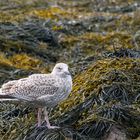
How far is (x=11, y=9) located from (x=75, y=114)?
8.80 meters

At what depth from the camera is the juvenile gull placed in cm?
793

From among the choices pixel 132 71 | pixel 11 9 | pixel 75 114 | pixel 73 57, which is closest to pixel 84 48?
pixel 73 57

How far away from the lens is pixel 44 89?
8.02 meters

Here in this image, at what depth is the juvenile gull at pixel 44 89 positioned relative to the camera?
7934 mm

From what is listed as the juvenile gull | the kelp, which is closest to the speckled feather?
the juvenile gull

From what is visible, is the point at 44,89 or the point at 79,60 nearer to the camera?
the point at 44,89

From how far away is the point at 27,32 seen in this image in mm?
14242

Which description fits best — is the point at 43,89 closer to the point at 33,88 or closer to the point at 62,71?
the point at 33,88

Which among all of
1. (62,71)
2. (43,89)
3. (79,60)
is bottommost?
(79,60)

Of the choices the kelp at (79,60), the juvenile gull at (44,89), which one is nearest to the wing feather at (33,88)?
the juvenile gull at (44,89)

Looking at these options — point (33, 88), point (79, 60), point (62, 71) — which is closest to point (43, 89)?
point (33, 88)

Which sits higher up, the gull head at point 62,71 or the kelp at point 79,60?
the gull head at point 62,71

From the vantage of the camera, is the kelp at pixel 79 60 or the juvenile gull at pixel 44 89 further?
the kelp at pixel 79 60

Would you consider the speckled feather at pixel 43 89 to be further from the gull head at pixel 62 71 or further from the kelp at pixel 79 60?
the kelp at pixel 79 60
